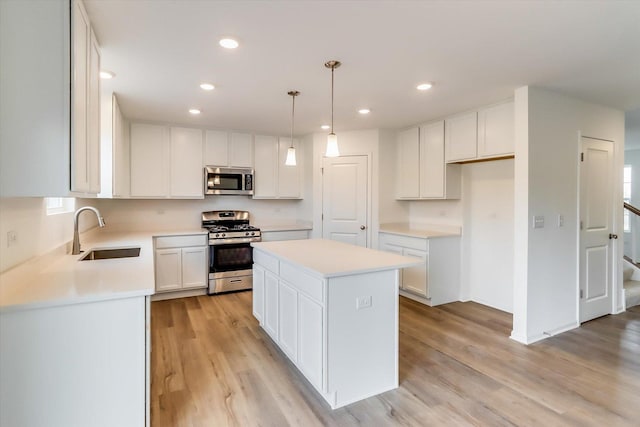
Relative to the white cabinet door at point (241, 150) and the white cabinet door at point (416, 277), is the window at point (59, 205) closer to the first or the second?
the white cabinet door at point (241, 150)

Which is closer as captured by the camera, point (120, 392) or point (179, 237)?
point (120, 392)

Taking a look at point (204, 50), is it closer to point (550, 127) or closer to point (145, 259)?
point (145, 259)

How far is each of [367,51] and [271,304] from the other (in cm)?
224

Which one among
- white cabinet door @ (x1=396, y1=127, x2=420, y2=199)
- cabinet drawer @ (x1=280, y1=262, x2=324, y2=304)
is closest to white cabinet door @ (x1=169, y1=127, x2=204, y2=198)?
cabinet drawer @ (x1=280, y1=262, x2=324, y2=304)

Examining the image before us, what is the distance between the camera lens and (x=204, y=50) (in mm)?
2309

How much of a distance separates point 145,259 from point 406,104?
2.94 metres

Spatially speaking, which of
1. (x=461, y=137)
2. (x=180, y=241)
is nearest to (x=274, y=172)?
(x=180, y=241)

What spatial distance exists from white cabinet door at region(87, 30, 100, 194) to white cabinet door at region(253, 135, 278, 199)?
3.00 m

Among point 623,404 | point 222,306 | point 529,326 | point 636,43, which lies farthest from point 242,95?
point 623,404

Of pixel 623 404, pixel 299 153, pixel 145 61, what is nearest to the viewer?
pixel 623 404

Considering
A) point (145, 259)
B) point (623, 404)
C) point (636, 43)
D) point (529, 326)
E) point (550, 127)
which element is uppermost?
point (636, 43)

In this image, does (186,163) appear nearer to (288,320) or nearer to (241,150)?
(241,150)

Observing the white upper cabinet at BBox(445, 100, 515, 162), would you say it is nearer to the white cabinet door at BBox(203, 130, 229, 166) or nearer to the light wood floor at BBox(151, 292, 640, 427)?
the light wood floor at BBox(151, 292, 640, 427)

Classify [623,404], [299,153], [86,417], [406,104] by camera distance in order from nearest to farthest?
[86,417] → [623,404] → [406,104] → [299,153]
